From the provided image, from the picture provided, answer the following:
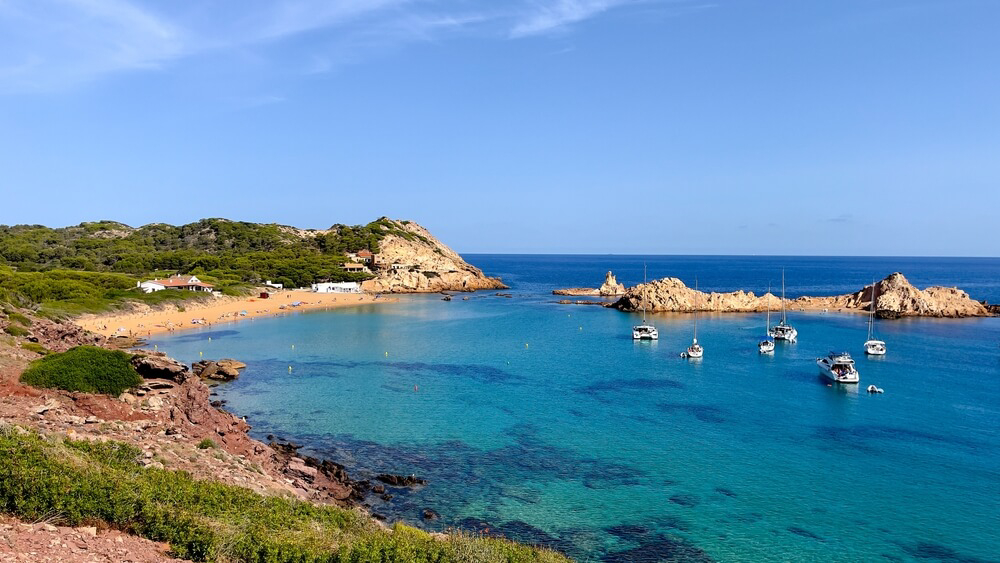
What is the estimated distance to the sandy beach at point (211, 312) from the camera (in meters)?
75.7

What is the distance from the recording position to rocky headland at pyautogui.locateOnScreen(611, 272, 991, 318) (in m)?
99.4

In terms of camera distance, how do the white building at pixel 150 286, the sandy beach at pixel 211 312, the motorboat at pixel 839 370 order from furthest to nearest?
the white building at pixel 150 286 < the sandy beach at pixel 211 312 < the motorboat at pixel 839 370

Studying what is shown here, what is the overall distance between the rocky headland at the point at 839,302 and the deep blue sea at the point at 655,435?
24.0m

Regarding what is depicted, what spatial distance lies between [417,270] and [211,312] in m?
62.3

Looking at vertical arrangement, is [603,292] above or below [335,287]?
below

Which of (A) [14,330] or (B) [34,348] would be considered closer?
(B) [34,348]

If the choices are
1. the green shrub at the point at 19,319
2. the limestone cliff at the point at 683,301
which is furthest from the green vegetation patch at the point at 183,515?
the limestone cliff at the point at 683,301

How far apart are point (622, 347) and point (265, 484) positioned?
52675 mm

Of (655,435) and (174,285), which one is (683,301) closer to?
(655,435)

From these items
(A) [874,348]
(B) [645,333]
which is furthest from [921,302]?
(B) [645,333]

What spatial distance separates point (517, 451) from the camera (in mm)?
34406

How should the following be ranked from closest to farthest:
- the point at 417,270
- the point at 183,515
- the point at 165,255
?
the point at 183,515 → the point at 165,255 → the point at 417,270

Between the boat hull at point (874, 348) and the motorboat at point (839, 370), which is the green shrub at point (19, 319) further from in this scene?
the boat hull at point (874, 348)

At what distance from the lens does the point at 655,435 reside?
37.8 m
